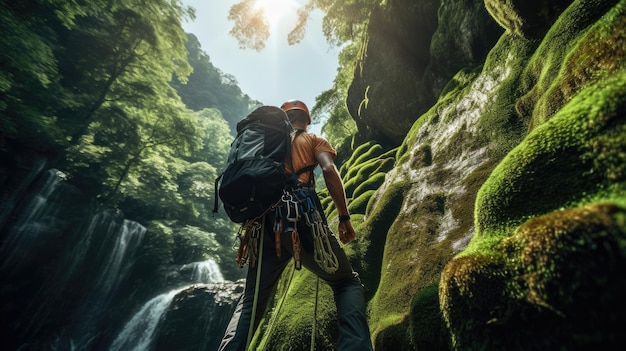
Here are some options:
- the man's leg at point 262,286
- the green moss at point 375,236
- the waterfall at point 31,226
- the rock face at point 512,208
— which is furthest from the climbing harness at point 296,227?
the waterfall at point 31,226

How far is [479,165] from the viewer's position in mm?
4316

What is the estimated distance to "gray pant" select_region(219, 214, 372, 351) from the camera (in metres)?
2.57

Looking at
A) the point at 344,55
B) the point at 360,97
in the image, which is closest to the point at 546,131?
the point at 360,97

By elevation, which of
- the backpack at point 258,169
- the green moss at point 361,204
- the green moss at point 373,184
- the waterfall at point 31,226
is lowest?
the backpack at point 258,169

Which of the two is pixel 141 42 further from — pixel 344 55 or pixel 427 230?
pixel 427 230

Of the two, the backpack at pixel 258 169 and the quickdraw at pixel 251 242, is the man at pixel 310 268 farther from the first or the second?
the backpack at pixel 258 169

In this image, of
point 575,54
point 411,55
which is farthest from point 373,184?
point 411,55

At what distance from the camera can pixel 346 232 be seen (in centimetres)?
329

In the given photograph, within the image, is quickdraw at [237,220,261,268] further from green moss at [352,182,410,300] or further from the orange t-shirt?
green moss at [352,182,410,300]

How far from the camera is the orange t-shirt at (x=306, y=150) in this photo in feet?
11.3

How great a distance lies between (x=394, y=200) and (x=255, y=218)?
3.53 meters

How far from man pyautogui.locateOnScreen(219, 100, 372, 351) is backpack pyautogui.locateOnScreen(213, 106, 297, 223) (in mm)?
266

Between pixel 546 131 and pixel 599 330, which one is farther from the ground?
pixel 546 131

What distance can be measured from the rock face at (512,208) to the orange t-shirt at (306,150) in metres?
1.73
